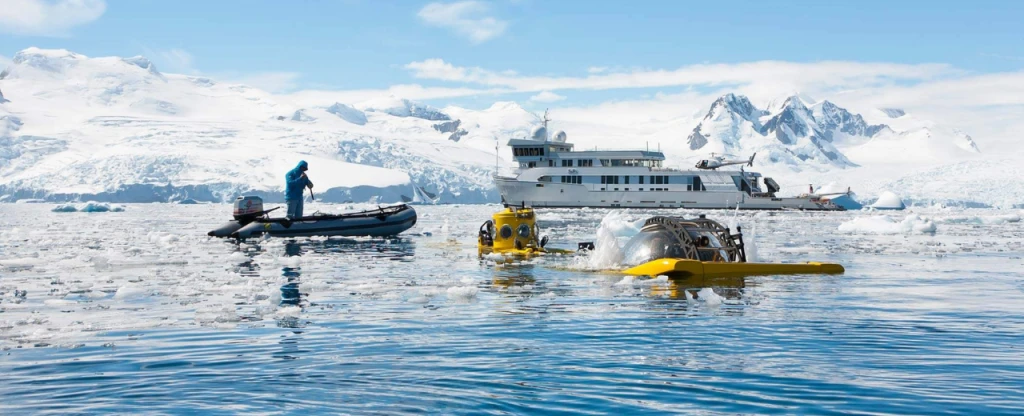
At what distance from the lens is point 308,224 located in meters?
35.1

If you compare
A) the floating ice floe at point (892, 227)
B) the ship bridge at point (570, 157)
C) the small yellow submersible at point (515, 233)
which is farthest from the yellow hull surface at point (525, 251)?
the ship bridge at point (570, 157)

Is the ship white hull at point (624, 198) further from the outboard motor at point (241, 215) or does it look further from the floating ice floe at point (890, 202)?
the outboard motor at point (241, 215)

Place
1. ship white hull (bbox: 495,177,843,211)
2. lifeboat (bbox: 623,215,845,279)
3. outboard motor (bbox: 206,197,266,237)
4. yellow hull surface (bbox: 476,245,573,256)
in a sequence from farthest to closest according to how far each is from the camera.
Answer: ship white hull (bbox: 495,177,843,211), outboard motor (bbox: 206,197,266,237), yellow hull surface (bbox: 476,245,573,256), lifeboat (bbox: 623,215,845,279)

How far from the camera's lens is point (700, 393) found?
26.2 ft

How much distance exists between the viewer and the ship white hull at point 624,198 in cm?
8825

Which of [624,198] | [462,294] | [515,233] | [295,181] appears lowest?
[462,294]

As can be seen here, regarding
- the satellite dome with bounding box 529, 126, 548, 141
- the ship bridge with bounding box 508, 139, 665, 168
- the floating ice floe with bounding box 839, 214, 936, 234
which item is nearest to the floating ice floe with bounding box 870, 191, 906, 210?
the ship bridge with bounding box 508, 139, 665, 168

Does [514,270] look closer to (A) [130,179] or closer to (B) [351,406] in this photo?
(B) [351,406]

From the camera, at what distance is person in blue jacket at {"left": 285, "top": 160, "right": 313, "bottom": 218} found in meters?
35.1

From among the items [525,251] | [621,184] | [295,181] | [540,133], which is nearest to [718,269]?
[525,251]

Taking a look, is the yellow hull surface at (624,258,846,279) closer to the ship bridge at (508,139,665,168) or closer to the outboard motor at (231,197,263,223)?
the outboard motor at (231,197,263,223)

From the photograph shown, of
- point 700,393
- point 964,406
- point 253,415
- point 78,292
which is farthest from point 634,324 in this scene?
point 78,292

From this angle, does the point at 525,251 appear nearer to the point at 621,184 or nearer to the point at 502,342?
the point at 502,342

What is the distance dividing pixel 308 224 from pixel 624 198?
56815mm
